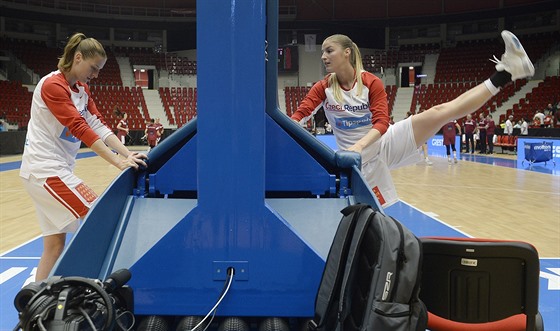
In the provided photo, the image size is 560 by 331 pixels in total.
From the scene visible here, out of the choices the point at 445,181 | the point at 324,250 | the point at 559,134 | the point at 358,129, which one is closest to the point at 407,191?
the point at 445,181

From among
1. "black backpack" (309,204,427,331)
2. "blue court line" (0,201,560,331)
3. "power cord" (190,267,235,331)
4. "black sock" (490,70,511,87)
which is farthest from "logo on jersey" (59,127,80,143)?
"black sock" (490,70,511,87)

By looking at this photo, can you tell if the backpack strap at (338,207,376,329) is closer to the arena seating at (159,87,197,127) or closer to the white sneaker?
the white sneaker

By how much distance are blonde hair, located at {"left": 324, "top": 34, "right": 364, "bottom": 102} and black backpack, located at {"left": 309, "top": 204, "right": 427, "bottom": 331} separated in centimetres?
156

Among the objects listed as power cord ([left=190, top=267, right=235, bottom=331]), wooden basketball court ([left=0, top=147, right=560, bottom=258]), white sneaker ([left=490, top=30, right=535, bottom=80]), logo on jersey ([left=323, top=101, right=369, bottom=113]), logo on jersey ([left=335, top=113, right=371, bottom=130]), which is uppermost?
white sneaker ([left=490, top=30, right=535, bottom=80])

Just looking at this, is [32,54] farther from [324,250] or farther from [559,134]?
[324,250]

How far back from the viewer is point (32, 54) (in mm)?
26688

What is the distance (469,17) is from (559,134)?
1154cm

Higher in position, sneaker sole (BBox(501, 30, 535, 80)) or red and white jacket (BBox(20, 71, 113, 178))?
sneaker sole (BBox(501, 30, 535, 80))

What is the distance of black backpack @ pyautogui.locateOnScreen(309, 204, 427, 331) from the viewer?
1569 mm

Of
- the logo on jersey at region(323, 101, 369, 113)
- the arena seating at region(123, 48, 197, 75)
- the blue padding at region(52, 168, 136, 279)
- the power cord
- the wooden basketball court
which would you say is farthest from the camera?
the arena seating at region(123, 48, 197, 75)

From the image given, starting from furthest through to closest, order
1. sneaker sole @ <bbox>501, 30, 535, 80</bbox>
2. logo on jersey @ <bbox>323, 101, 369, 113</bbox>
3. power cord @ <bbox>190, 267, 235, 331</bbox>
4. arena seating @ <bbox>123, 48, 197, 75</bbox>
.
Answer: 1. arena seating @ <bbox>123, 48, 197, 75</bbox>
2. logo on jersey @ <bbox>323, 101, 369, 113</bbox>
3. sneaker sole @ <bbox>501, 30, 535, 80</bbox>
4. power cord @ <bbox>190, 267, 235, 331</bbox>

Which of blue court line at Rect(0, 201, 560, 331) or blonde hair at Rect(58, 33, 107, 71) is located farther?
blue court line at Rect(0, 201, 560, 331)

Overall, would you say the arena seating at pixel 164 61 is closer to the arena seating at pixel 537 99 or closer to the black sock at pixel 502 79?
the arena seating at pixel 537 99

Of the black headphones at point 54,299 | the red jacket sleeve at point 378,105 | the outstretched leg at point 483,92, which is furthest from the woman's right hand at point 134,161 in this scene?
the outstretched leg at point 483,92
